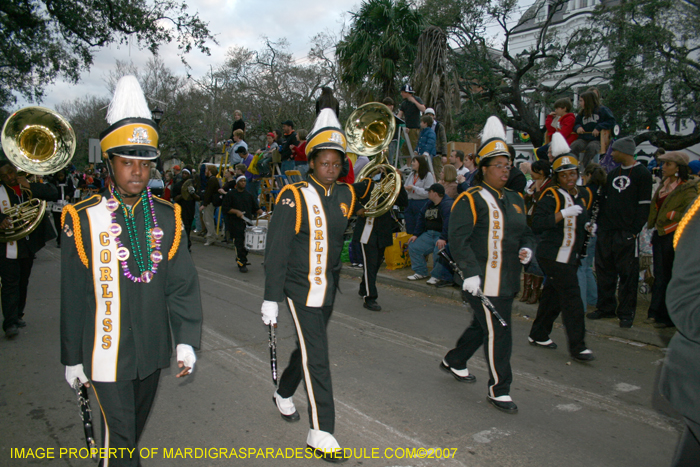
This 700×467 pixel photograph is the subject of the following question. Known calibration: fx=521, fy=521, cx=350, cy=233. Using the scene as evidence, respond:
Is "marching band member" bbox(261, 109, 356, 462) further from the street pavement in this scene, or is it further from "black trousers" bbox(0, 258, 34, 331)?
"black trousers" bbox(0, 258, 34, 331)

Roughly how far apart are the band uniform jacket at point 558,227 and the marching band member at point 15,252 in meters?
5.72

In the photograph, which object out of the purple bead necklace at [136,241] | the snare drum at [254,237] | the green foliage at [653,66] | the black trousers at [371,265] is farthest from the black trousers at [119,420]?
the green foliage at [653,66]

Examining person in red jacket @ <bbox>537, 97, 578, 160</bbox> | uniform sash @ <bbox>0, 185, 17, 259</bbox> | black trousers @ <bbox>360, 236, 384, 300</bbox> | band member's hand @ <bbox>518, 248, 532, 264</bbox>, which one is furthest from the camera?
person in red jacket @ <bbox>537, 97, 578, 160</bbox>

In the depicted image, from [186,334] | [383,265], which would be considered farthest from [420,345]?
[383,265]

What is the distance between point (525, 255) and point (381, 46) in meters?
14.1

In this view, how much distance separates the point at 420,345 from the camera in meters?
5.94

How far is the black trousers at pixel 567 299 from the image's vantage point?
533cm

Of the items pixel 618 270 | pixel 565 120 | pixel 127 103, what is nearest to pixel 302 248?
pixel 127 103

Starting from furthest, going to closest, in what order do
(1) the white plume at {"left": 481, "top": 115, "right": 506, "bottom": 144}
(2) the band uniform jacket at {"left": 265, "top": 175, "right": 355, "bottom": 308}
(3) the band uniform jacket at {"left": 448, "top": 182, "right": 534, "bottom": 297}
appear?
(1) the white plume at {"left": 481, "top": 115, "right": 506, "bottom": 144}, (3) the band uniform jacket at {"left": 448, "top": 182, "right": 534, "bottom": 297}, (2) the band uniform jacket at {"left": 265, "top": 175, "right": 355, "bottom": 308}

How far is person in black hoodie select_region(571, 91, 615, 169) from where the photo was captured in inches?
350

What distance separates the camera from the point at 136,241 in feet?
8.29

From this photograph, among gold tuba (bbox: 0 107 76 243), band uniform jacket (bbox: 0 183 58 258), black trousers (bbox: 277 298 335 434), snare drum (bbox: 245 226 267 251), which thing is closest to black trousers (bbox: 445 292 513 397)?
black trousers (bbox: 277 298 335 434)

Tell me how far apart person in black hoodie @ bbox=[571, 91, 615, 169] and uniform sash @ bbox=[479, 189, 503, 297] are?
226 inches

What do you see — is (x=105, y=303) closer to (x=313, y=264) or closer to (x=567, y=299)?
(x=313, y=264)
